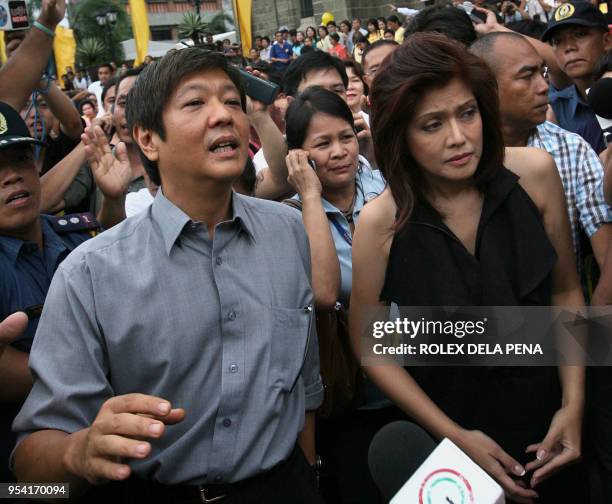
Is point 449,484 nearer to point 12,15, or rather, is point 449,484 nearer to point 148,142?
point 148,142

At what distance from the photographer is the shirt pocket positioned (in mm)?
1908

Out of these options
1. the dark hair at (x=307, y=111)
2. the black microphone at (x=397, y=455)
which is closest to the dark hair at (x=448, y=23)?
the dark hair at (x=307, y=111)

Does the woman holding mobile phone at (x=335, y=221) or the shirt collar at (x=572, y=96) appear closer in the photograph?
the woman holding mobile phone at (x=335, y=221)

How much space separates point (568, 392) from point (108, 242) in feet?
4.94

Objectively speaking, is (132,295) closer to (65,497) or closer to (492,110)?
(65,497)

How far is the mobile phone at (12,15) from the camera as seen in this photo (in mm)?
3498

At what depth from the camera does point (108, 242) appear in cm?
191

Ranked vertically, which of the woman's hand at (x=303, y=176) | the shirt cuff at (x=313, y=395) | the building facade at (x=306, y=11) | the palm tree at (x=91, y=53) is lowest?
the shirt cuff at (x=313, y=395)

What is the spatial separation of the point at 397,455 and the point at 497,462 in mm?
687

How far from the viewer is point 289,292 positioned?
2.02m

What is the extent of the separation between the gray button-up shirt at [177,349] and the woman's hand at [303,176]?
0.85 meters

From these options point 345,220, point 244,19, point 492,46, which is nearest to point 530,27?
point 492,46

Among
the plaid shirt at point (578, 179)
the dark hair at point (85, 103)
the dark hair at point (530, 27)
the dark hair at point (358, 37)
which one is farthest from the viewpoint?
the dark hair at point (358, 37)

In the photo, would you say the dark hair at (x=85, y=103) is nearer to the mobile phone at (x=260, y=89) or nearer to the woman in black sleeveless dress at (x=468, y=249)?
the mobile phone at (x=260, y=89)
